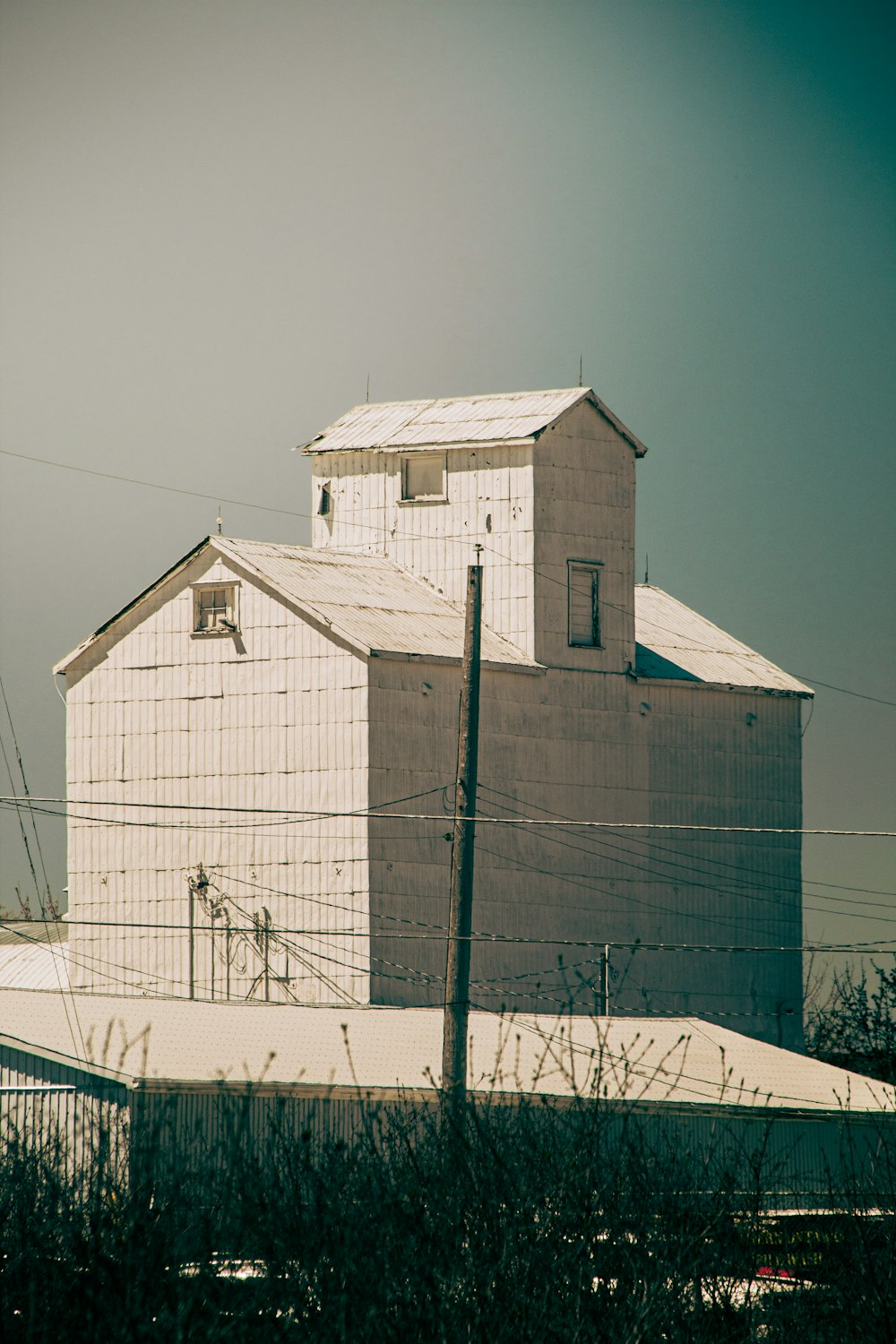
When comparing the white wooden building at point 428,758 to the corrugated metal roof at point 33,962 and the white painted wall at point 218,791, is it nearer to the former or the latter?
the white painted wall at point 218,791

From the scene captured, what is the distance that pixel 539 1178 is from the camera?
1319 cm

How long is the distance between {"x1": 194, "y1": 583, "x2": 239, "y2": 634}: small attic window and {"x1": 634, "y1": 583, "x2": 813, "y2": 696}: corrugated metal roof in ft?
28.8

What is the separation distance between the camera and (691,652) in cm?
4197

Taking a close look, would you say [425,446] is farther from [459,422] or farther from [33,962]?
[33,962]

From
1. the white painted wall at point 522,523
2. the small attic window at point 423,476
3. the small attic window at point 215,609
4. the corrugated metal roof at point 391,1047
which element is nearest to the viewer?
the corrugated metal roof at point 391,1047

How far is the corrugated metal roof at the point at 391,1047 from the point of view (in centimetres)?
2727

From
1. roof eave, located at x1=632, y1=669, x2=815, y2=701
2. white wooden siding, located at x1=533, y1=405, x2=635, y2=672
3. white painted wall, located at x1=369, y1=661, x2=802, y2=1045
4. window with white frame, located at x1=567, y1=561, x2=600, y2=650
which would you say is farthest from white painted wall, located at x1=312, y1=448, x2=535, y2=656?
roof eave, located at x1=632, y1=669, x2=815, y2=701

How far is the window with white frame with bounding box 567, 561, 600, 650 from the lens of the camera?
3806 centimetres

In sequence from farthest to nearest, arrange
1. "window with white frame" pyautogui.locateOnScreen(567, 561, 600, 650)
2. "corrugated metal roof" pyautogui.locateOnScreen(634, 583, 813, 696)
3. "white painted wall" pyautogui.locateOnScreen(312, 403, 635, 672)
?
"corrugated metal roof" pyautogui.locateOnScreen(634, 583, 813, 696)
"window with white frame" pyautogui.locateOnScreen(567, 561, 600, 650)
"white painted wall" pyautogui.locateOnScreen(312, 403, 635, 672)

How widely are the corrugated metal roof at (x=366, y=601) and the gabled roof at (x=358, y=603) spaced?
0.05ft

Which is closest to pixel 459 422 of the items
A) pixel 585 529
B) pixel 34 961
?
pixel 585 529

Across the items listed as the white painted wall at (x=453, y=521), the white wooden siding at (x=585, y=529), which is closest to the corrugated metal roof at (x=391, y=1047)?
the white wooden siding at (x=585, y=529)

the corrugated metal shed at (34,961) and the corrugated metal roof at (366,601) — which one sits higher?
the corrugated metal roof at (366,601)

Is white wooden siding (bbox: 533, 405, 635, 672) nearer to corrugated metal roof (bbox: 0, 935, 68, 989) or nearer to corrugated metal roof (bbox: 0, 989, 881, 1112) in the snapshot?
corrugated metal roof (bbox: 0, 989, 881, 1112)
